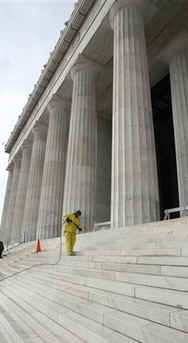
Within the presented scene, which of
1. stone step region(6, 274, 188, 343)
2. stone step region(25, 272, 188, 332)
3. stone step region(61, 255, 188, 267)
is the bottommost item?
stone step region(6, 274, 188, 343)

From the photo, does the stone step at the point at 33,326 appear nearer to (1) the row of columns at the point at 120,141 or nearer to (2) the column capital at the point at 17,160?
(1) the row of columns at the point at 120,141

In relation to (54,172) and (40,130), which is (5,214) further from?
(54,172)

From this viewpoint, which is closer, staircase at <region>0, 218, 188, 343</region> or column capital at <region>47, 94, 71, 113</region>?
staircase at <region>0, 218, 188, 343</region>

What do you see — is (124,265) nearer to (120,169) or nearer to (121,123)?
(120,169)

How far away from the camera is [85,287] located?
530cm

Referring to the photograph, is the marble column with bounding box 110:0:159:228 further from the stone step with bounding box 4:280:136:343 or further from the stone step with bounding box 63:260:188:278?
the stone step with bounding box 4:280:136:343

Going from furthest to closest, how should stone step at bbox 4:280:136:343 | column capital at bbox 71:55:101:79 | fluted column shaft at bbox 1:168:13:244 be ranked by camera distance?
fluted column shaft at bbox 1:168:13:244 < column capital at bbox 71:55:101:79 < stone step at bbox 4:280:136:343

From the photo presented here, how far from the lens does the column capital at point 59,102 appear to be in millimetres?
23062

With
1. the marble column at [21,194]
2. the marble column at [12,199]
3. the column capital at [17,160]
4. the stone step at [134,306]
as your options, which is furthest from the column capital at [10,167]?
the stone step at [134,306]

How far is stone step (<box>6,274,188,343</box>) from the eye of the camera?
2.85m

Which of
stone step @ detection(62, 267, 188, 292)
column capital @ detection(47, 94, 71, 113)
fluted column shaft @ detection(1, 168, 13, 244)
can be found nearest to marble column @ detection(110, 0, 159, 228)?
stone step @ detection(62, 267, 188, 292)

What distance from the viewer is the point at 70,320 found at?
4574 millimetres

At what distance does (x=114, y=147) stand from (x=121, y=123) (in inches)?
47.4

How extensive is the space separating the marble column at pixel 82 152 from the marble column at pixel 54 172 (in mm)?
4421
